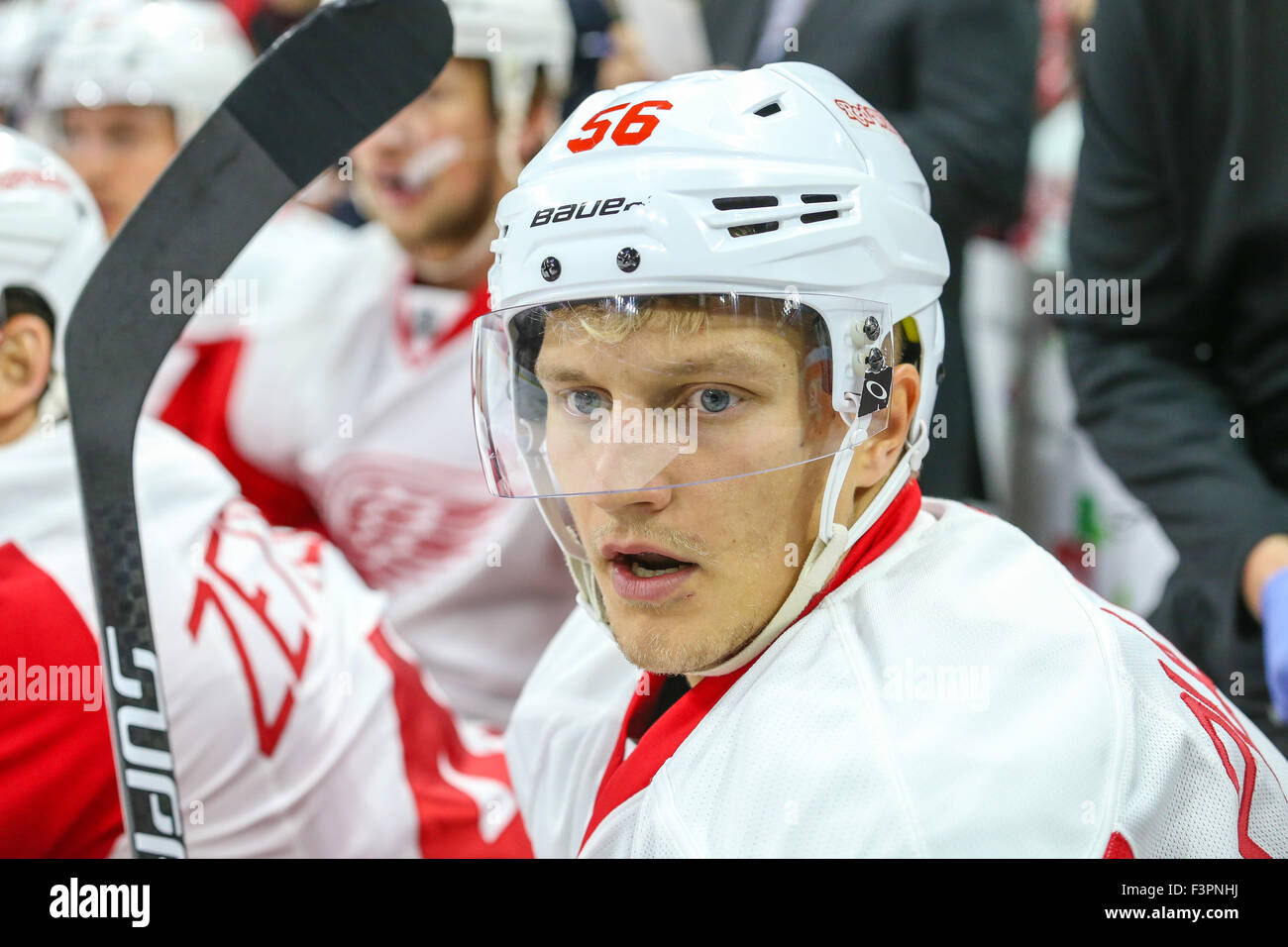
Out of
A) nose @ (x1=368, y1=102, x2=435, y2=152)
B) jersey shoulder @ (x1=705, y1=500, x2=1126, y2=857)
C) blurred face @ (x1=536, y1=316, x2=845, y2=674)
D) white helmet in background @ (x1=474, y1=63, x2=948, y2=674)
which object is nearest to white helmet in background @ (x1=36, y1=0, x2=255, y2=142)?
nose @ (x1=368, y1=102, x2=435, y2=152)

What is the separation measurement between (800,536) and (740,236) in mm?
254

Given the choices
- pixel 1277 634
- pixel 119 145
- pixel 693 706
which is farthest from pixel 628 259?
pixel 119 145

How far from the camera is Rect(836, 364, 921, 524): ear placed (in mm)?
1134

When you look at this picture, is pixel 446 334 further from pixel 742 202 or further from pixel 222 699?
pixel 742 202

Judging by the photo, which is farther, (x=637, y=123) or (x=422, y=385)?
(x=422, y=385)

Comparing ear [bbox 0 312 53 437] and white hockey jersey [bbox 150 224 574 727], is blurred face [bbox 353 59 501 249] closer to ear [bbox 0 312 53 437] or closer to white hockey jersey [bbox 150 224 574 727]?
white hockey jersey [bbox 150 224 574 727]

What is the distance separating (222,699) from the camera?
1.45 metres

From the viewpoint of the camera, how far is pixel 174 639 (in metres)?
1.41

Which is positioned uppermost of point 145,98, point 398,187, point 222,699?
point 145,98

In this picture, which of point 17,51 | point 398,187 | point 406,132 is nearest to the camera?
point 406,132

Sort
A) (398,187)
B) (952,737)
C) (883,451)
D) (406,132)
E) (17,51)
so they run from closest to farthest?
(952,737)
(883,451)
(406,132)
(398,187)
(17,51)

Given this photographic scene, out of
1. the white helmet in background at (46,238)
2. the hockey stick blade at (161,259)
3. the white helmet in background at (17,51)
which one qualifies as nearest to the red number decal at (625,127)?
the hockey stick blade at (161,259)
